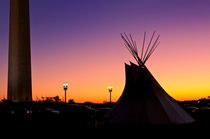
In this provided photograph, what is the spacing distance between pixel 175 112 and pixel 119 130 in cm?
193

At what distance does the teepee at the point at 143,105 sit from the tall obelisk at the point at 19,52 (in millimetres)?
9524

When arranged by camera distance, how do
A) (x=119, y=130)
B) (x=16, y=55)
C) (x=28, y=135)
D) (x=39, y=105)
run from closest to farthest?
(x=28, y=135) → (x=119, y=130) → (x=39, y=105) → (x=16, y=55)

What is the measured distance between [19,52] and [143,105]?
10.7 m

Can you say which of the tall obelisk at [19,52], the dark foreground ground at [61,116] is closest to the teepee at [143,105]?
the dark foreground ground at [61,116]

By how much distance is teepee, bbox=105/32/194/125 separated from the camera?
1010cm

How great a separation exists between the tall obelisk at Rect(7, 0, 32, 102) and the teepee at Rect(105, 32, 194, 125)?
9.52 meters

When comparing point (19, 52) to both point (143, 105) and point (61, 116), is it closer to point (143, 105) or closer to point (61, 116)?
point (61, 116)

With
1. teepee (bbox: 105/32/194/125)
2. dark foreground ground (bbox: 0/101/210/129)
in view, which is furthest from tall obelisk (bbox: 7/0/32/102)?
teepee (bbox: 105/32/194/125)

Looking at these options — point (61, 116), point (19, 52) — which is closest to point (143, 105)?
point (61, 116)

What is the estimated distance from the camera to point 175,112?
1031cm

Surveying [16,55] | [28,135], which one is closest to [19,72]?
[16,55]

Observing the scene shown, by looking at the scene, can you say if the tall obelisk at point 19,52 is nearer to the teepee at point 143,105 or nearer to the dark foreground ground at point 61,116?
the dark foreground ground at point 61,116

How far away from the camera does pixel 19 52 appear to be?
18719mm

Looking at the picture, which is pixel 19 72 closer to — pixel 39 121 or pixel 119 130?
pixel 39 121
